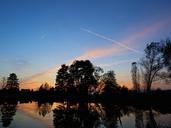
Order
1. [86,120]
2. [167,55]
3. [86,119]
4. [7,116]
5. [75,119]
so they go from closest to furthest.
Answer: [86,120], [75,119], [86,119], [7,116], [167,55]

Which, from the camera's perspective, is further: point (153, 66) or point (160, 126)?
point (153, 66)

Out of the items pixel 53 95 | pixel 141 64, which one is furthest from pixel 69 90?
pixel 141 64

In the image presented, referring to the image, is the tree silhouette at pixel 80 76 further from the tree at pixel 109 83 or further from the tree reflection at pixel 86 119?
the tree reflection at pixel 86 119

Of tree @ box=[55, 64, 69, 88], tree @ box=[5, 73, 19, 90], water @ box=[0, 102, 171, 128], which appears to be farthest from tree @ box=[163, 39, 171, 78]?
tree @ box=[5, 73, 19, 90]

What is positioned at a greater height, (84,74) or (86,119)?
(84,74)

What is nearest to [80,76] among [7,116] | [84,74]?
[84,74]

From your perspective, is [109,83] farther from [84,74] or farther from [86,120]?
[86,120]

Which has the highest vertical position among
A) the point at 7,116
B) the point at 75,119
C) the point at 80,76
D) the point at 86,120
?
the point at 80,76

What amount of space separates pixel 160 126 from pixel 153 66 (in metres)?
43.7

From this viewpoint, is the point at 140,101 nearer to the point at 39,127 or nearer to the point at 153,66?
the point at 153,66

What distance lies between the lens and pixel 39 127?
22.6 metres

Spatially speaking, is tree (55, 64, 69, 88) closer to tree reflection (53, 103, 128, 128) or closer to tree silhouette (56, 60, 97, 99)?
tree silhouette (56, 60, 97, 99)

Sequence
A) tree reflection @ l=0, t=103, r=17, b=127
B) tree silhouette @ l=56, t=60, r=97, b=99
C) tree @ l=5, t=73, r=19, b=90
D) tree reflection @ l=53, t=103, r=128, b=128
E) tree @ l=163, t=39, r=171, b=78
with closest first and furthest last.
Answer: tree reflection @ l=53, t=103, r=128, b=128 → tree reflection @ l=0, t=103, r=17, b=127 → tree @ l=163, t=39, r=171, b=78 → tree silhouette @ l=56, t=60, r=97, b=99 → tree @ l=5, t=73, r=19, b=90

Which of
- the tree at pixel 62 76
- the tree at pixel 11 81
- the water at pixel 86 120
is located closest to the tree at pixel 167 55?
the water at pixel 86 120
